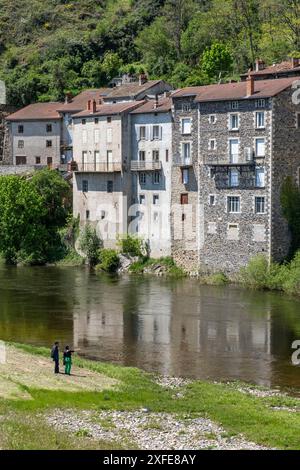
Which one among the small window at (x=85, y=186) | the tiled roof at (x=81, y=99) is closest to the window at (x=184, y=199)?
the small window at (x=85, y=186)

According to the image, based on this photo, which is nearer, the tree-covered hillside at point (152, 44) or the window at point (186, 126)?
the window at point (186, 126)

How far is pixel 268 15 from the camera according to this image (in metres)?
121

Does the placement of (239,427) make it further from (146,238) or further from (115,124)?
(115,124)

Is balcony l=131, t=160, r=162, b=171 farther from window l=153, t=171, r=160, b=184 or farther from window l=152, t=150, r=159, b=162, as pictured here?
window l=153, t=171, r=160, b=184

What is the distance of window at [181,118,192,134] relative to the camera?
74.7 metres

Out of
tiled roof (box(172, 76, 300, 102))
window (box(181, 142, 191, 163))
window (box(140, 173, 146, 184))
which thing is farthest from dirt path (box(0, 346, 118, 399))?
window (box(140, 173, 146, 184))

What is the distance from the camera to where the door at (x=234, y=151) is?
70.6 metres

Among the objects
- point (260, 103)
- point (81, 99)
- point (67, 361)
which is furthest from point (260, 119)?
point (81, 99)

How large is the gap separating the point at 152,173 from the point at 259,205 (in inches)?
479

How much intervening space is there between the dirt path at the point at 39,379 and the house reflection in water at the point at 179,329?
191 inches

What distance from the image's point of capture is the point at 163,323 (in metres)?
56.3

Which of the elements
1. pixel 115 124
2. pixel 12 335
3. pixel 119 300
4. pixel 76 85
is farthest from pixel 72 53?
pixel 12 335

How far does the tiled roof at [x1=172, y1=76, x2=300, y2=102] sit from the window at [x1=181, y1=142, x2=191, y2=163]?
3768 millimetres

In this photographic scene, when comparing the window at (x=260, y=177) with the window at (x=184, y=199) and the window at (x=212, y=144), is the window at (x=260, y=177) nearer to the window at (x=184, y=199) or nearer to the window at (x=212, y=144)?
the window at (x=212, y=144)
